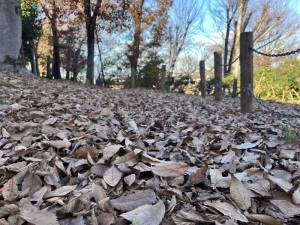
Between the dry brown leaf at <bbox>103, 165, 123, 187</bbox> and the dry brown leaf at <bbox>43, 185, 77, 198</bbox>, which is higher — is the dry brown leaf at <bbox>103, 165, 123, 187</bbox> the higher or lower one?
the higher one

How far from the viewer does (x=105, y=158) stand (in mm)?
1425

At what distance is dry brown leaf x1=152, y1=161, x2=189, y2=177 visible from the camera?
1.26 m

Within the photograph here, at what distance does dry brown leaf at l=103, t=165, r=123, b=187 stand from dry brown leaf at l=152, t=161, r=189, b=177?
0.16 meters

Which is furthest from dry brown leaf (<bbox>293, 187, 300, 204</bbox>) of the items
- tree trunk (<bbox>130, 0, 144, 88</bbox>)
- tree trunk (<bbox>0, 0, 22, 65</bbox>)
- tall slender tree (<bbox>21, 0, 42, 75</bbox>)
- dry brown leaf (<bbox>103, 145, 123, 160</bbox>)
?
tree trunk (<bbox>130, 0, 144, 88</bbox>)

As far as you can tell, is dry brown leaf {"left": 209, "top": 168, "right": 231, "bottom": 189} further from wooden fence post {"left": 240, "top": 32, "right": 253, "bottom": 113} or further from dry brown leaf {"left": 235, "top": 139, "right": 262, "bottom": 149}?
wooden fence post {"left": 240, "top": 32, "right": 253, "bottom": 113}

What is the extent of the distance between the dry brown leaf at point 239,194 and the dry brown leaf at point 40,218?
2.21 feet

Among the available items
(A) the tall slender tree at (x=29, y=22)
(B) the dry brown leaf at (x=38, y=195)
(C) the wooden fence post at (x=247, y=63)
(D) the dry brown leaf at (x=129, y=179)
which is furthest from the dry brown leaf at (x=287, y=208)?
(A) the tall slender tree at (x=29, y=22)

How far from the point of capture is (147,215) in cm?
97

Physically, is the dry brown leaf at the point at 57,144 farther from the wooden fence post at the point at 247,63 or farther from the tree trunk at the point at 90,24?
the tree trunk at the point at 90,24

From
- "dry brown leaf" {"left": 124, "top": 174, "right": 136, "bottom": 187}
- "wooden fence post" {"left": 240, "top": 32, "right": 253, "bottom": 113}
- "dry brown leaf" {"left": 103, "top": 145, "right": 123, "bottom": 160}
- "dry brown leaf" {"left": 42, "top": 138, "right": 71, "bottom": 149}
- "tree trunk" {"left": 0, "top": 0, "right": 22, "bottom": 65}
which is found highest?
"tree trunk" {"left": 0, "top": 0, "right": 22, "bottom": 65}

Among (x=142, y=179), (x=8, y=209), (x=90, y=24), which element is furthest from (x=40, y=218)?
(x=90, y=24)

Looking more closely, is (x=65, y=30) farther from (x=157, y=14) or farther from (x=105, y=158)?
(x=105, y=158)

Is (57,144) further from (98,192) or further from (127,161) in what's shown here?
(98,192)

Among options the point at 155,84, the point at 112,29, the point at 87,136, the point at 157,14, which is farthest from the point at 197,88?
the point at 87,136
